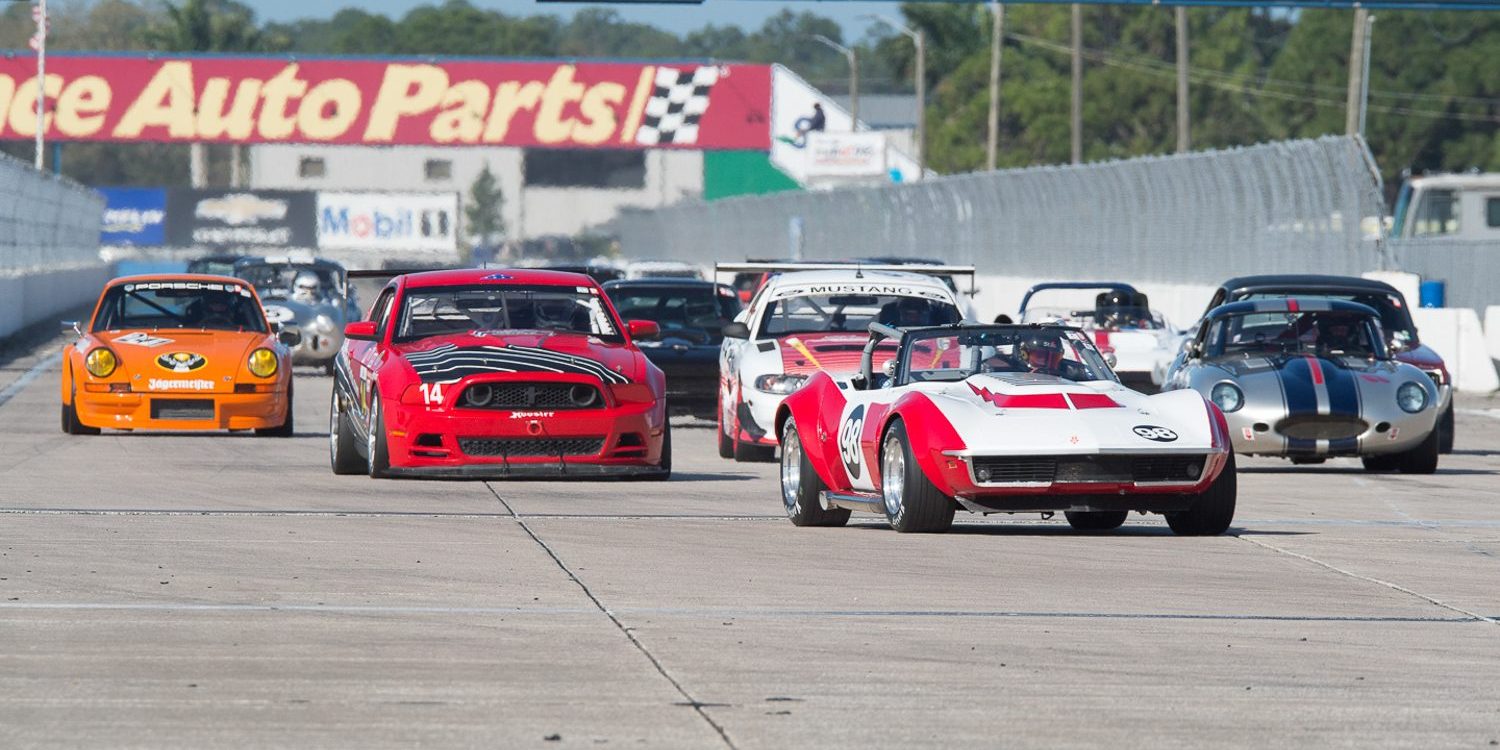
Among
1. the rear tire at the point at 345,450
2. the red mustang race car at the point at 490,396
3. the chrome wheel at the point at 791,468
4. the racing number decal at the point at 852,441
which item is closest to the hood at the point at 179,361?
the red mustang race car at the point at 490,396

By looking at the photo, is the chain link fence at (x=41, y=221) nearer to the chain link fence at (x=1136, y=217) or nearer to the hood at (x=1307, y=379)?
the chain link fence at (x=1136, y=217)

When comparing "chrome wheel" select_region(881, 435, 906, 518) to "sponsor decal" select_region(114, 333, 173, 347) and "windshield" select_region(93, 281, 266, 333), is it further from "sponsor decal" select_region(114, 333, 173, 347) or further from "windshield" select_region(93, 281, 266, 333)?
"windshield" select_region(93, 281, 266, 333)

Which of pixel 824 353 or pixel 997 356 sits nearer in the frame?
pixel 997 356

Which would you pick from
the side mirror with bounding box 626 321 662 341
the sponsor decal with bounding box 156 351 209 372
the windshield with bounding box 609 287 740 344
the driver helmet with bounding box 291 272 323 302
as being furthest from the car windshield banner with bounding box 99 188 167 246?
the side mirror with bounding box 626 321 662 341

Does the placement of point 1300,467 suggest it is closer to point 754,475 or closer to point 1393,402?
point 1393,402

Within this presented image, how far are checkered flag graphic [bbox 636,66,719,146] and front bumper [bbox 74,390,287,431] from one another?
2529 inches

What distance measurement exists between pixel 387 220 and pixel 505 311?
71436mm

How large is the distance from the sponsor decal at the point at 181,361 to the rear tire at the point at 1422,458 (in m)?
8.80

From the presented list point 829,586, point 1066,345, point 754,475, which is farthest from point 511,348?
point 829,586

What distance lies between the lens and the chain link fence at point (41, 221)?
41156mm

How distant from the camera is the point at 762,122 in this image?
84.9 meters

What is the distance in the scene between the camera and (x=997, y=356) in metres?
12.9

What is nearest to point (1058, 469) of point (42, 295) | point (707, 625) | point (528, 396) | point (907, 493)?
point (907, 493)

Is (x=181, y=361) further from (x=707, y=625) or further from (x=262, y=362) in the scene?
(x=707, y=625)
